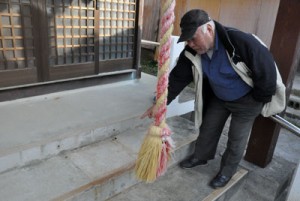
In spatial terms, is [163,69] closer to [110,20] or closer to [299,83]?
[110,20]

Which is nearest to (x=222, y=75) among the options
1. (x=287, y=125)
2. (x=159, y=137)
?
(x=287, y=125)

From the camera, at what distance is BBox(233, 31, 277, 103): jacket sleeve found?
2312mm

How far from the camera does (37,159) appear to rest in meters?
2.73

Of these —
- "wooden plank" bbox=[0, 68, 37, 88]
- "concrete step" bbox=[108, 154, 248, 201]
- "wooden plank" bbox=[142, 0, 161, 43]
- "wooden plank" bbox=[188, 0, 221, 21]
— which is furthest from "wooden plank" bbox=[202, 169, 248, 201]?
"wooden plank" bbox=[142, 0, 161, 43]

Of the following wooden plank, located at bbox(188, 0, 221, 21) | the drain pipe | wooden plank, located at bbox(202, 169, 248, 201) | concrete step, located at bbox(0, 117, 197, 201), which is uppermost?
wooden plank, located at bbox(188, 0, 221, 21)

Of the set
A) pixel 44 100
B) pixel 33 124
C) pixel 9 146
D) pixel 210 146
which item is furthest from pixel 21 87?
pixel 210 146

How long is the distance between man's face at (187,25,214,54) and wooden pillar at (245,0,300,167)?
3.48 ft

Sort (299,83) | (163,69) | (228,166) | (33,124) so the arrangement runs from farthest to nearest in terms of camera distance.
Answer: (299,83) < (33,124) < (228,166) < (163,69)

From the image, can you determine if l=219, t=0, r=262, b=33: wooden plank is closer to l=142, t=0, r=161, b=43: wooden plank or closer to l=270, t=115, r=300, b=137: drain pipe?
l=142, t=0, r=161, b=43: wooden plank

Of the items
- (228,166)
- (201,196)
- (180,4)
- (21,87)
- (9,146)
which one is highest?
(180,4)

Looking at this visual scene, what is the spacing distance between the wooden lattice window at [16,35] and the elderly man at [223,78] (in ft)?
7.33

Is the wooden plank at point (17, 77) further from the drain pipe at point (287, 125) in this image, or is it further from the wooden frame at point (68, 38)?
the drain pipe at point (287, 125)

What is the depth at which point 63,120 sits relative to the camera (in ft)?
10.9

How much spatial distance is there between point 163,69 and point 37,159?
1.92m
